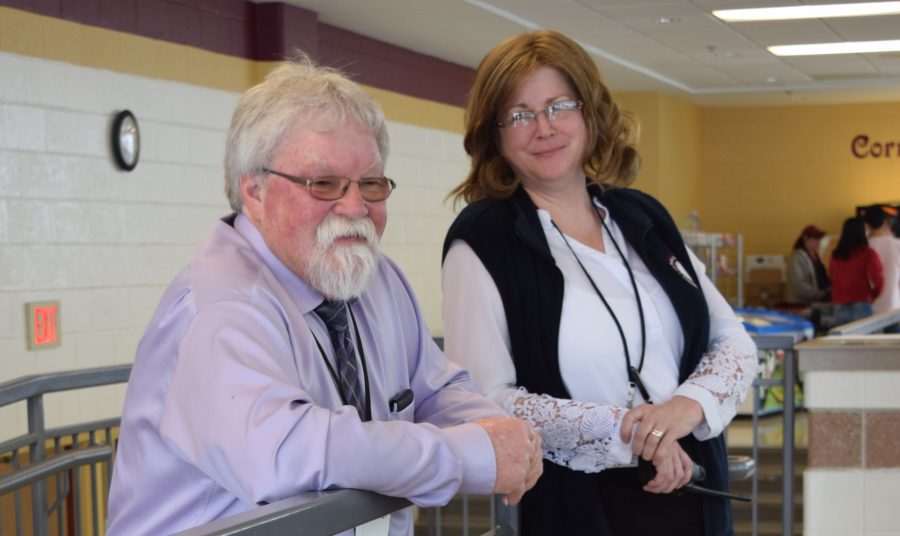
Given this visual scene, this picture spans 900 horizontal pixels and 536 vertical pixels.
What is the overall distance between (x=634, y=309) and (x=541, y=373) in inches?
8.7

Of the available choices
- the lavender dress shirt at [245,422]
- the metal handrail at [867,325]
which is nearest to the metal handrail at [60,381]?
the lavender dress shirt at [245,422]

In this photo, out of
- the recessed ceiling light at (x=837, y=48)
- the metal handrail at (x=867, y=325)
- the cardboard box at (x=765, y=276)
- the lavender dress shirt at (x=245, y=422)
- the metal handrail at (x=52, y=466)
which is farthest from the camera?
the cardboard box at (x=765, y=276)

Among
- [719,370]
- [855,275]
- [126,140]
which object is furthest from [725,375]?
[855,275]

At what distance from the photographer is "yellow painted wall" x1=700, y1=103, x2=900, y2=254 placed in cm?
1619

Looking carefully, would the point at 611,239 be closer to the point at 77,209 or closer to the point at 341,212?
the point at 341,212

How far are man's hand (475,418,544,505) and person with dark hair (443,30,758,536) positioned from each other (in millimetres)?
470

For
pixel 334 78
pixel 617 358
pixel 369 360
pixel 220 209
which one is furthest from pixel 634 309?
pixel 220 209

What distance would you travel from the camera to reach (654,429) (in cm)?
224

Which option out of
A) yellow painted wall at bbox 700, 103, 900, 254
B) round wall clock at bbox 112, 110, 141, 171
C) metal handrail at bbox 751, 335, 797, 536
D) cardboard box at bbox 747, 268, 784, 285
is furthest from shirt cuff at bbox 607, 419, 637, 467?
yellow painted wall at bbox 700, 103, 900, 254

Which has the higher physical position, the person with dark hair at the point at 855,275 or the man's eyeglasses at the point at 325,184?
the man's eyeglasses at the point at 325,184

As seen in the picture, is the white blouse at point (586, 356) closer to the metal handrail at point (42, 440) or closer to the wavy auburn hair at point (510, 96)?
the wavy auburn hair at point (510, 96)

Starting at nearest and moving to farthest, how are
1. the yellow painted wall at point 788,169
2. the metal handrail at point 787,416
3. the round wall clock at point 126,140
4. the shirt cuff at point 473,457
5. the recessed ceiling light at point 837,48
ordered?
1. the shirt cuff at point 473,457
2. the metal handrail at point 787,416
3. the round wall clock at point 126,140
4. the recessed ceiling light at point 837,48
5. the yellow painted wall at point 788,169

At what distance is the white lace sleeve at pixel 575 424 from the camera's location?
7.34ft

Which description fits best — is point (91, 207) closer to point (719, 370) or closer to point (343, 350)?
point (719, 370)
